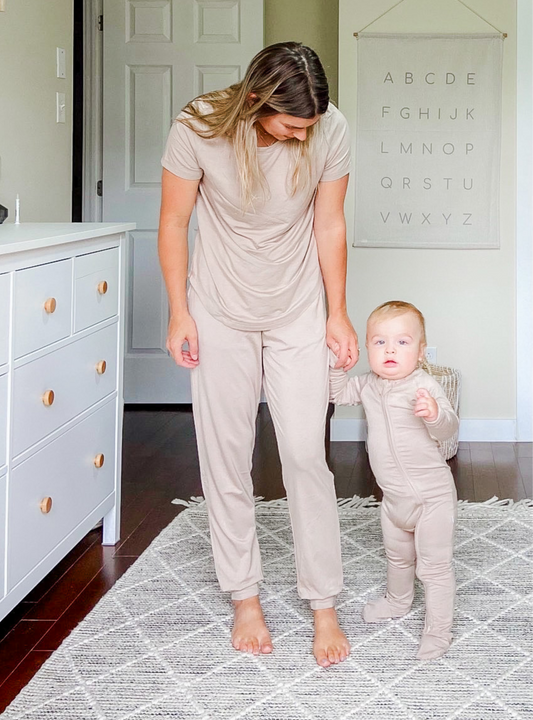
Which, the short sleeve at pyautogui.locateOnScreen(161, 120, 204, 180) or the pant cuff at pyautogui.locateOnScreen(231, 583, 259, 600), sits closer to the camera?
the short sleeve at pyautogui.locateOnScreen(161, 120, 204, 180)

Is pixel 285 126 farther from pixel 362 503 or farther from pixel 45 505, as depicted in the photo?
pixel 362 503

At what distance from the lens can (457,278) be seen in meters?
4.05

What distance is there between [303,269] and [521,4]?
95.0 inches

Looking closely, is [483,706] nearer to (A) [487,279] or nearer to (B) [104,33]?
(A) [487,279]

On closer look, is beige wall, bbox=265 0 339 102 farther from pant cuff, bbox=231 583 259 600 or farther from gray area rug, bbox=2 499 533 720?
pant cuff, bbox=231 583 259 600

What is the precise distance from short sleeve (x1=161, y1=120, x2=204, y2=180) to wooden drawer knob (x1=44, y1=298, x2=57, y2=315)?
46cm

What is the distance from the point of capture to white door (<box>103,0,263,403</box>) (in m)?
4.50

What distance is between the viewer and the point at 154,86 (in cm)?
455

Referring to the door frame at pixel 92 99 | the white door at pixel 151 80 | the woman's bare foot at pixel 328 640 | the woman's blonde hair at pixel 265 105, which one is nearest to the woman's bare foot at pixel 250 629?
the woman's bare foot at pixel 328 640

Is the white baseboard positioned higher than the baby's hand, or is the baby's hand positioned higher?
the baby's hand

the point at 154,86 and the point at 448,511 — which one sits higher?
the point at 154,86

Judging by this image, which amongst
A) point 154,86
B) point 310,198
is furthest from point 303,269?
point 154,86

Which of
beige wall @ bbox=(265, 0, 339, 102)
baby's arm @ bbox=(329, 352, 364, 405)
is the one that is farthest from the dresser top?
beige wall @ bbox=(265, 0, 339, 102)

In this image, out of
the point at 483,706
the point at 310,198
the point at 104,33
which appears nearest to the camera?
the point at 483,706
